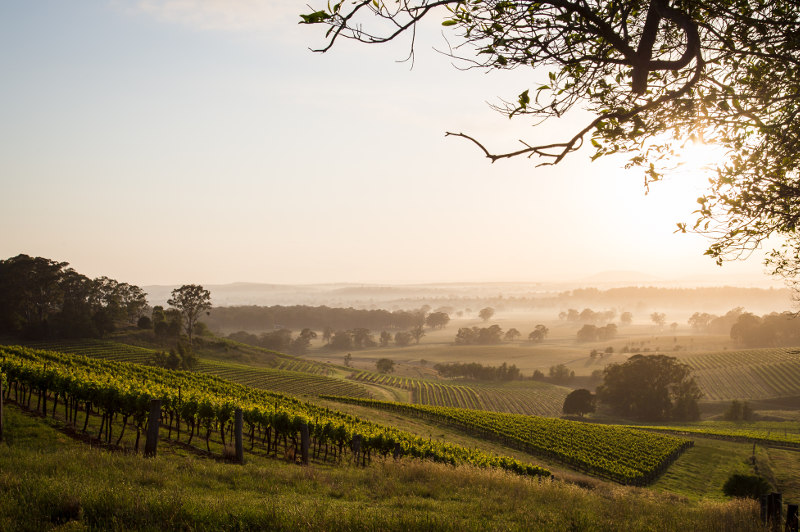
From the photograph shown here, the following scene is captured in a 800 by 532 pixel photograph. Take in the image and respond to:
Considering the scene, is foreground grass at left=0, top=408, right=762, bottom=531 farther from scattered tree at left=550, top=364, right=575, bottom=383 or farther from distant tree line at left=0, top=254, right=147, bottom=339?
scattered tree at left=550, top=364, right=575, bottom=383

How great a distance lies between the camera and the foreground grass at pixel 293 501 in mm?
5789

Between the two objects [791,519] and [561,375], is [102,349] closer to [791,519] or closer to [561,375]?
[791,519]

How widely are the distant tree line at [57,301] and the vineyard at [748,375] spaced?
128 m

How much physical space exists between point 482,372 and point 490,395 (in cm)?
2585

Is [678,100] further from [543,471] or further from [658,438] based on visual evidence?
[658,438]

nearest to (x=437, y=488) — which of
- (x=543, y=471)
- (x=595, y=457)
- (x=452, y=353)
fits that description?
(x=543, y=471)

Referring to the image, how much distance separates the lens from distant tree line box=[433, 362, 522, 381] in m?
115

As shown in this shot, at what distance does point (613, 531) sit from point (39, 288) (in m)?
120

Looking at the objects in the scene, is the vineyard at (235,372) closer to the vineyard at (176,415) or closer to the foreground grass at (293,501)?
the vineyard at (176,415)

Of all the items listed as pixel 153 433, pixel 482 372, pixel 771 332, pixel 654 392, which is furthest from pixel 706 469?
pixel 771 332

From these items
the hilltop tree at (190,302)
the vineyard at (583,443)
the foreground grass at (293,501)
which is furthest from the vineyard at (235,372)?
the foreground grass at (293,501)

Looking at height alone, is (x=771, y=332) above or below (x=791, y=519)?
below

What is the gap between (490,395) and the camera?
92.1 m

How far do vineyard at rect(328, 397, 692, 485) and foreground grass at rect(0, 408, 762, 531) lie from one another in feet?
91.1
